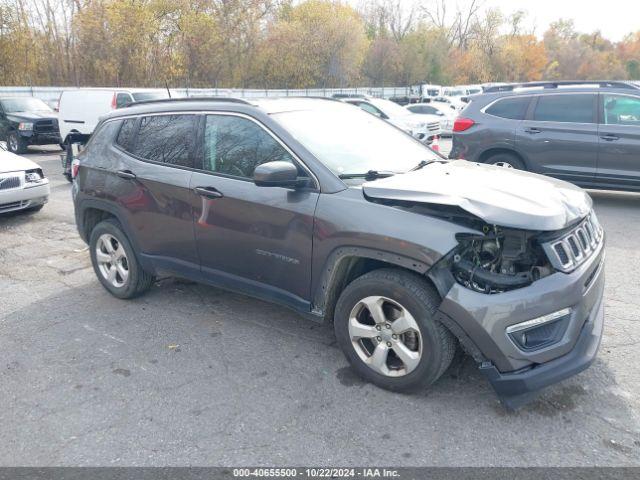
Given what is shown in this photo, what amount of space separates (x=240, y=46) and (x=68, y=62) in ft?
45.2

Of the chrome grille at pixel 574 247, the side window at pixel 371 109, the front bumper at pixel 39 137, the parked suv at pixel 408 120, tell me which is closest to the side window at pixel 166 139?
the chrome grille at pixel 574 247

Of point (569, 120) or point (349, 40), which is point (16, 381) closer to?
point (569, 120)

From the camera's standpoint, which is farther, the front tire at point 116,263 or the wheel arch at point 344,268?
the front tire at point 116,263

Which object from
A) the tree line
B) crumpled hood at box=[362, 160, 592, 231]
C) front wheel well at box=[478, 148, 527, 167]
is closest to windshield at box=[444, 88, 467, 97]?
the tree line

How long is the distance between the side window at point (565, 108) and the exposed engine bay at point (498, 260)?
5987mm

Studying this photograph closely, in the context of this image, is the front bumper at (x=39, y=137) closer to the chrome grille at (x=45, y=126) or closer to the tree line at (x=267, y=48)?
the chrome grille at (x=45, y=126)

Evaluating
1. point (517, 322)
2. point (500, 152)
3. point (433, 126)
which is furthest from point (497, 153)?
point (433, 126)

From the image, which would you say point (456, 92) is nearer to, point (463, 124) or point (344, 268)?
point (463, 124)

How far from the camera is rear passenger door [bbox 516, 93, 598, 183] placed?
791 centimetres

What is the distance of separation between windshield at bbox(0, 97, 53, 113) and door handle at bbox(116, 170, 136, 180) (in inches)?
580

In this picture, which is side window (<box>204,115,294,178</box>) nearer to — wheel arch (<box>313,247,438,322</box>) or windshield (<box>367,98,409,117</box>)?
wheel arch (<box>313,247,438,322</box>)

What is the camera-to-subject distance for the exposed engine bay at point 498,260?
2.92 meters

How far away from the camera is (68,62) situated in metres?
32.5

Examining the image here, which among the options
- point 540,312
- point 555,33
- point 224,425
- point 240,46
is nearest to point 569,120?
point 540,312
